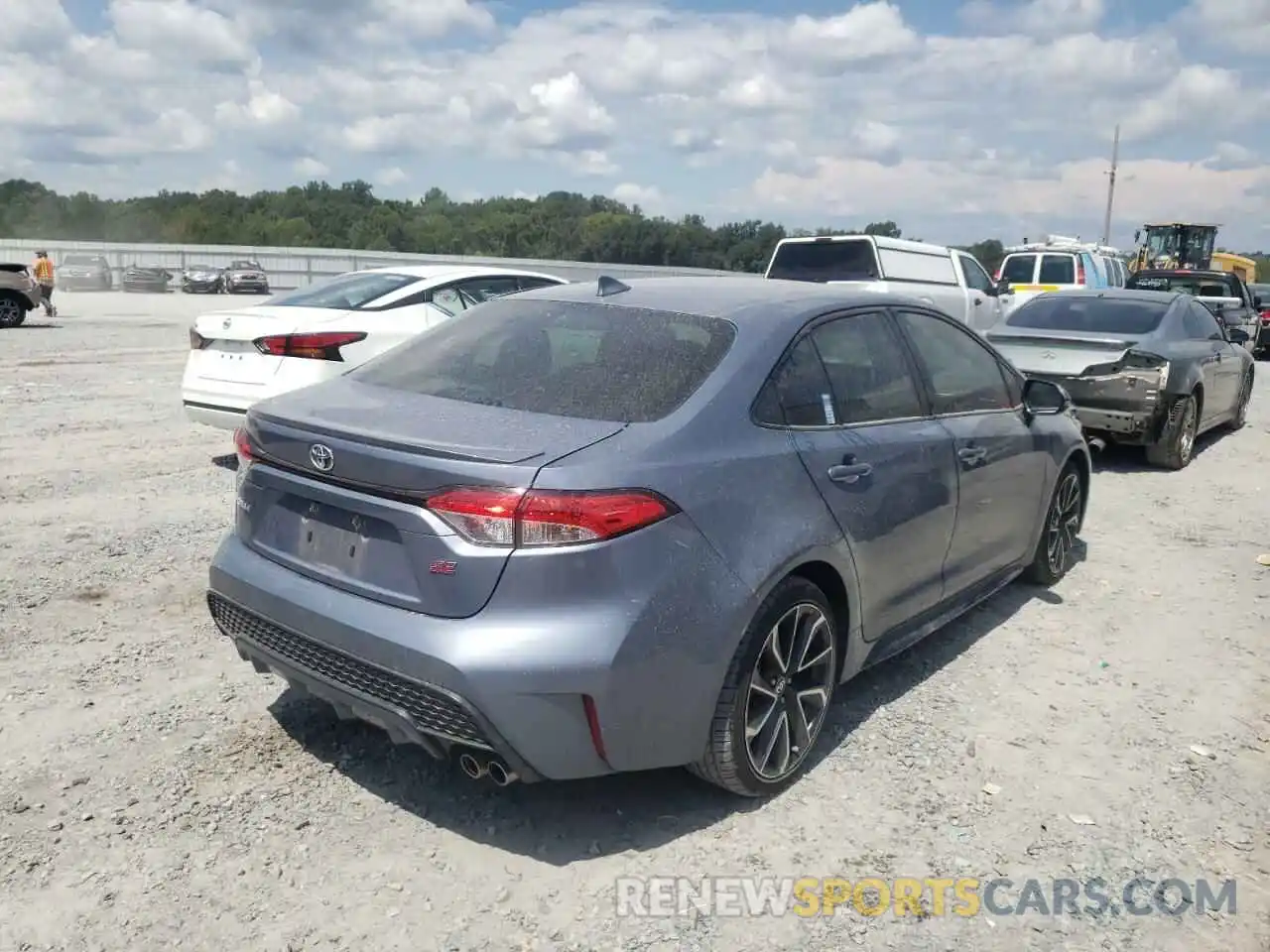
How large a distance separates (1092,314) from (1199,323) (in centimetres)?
136

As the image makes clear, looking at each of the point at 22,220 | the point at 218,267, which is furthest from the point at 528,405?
the point at 22,220

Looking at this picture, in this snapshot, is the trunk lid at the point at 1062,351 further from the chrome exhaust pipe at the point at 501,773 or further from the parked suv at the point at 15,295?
the parked suv at the point at 15,295

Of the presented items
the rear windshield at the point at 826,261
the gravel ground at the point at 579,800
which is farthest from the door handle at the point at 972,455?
the rear windshield at the point at 826,261

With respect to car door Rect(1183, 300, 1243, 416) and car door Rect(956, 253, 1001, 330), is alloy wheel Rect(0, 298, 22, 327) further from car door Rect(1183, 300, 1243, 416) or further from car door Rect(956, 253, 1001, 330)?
car door Rect(1183, 300, 1243, 416)

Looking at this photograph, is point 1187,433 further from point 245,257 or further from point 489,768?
point 245,257

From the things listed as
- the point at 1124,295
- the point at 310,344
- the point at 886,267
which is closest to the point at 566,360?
the point at 310,344

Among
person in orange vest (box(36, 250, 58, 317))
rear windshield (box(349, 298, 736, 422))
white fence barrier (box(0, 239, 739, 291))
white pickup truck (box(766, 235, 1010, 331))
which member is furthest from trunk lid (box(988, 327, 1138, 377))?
white fence barrier (box(0, 239, 739, 291))

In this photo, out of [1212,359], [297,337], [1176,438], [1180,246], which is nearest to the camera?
[297,337]

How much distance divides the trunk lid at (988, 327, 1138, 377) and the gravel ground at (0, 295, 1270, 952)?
3.71 metres

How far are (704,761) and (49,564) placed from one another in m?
4.04

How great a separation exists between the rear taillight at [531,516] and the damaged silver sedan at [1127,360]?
728 centimetres

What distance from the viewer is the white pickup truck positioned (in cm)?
1451

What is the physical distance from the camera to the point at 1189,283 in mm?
18875

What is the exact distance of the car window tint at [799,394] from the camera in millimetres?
3516
